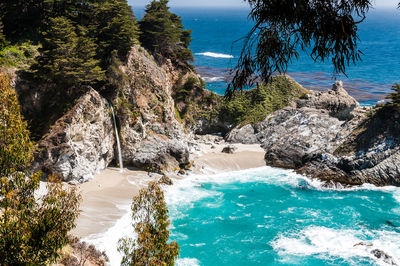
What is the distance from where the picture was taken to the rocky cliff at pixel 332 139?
29.5 metres

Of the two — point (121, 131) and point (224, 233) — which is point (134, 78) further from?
point (224, 233)

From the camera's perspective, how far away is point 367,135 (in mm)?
31469

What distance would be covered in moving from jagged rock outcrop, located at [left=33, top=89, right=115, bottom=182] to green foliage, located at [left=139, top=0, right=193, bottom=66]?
15.7m

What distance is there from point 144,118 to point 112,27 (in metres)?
10.2

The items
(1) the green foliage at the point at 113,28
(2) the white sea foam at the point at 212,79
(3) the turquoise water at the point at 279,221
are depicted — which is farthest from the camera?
(2) the white sea foam at the point at 212,79

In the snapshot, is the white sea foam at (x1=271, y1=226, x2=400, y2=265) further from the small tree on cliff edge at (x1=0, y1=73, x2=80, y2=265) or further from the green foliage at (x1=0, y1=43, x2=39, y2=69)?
the green foliage at (x1=0, y1=43, x2=39, y2=69)

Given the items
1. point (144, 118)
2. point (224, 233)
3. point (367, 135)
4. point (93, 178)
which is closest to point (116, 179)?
point (93, 178)

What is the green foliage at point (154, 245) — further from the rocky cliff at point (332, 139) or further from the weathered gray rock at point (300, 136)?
the weathered gray rock at point (300, 136)

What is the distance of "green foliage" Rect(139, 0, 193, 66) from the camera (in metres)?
41.6

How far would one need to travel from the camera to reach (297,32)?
22.1 ft

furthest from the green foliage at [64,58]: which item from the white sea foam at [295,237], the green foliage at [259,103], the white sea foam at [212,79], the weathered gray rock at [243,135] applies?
the white sea foam at [212,79]

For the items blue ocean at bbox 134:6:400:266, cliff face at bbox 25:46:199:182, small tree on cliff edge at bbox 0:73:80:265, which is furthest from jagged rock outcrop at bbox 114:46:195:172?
small tree on cliff edge at bbox 0:73:80:265

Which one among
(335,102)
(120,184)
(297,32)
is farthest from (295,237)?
(335,102)

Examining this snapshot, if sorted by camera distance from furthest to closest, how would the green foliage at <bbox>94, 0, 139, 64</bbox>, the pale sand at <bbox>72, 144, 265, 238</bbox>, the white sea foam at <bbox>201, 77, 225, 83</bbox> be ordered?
the white sea foam at <bbox>201, 77, 225, 83</bbox> → the green foliage at <bbox>94, 0, 139, 64</bbox> → the pale sand at <bbox>72, 144, 265, 238</bbox>
